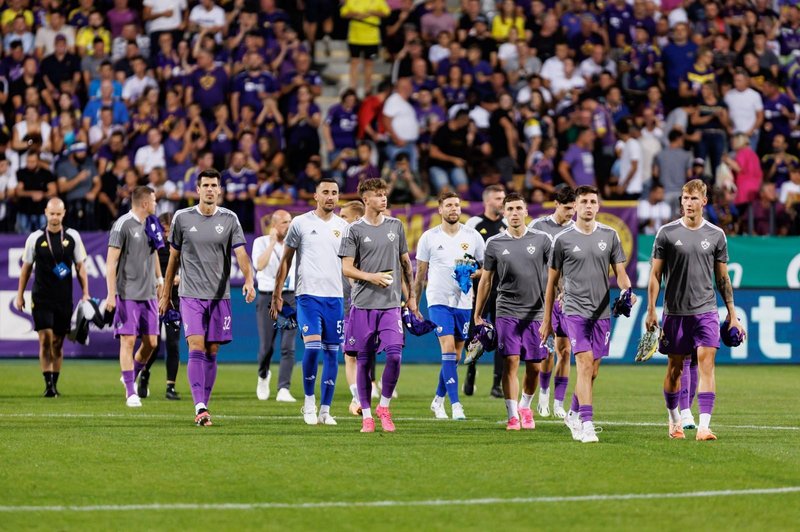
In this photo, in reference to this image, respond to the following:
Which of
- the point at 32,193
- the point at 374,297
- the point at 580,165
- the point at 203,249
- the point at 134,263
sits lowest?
the point at 374,297

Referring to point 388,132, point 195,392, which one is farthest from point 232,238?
point 388,132

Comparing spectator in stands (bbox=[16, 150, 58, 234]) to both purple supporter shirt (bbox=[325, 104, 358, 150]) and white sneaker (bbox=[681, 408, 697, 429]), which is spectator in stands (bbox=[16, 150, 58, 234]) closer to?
purple supporter shirt (bbox=[325, 104, 358, 150])

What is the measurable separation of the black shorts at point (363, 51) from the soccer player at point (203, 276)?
15.5 meters

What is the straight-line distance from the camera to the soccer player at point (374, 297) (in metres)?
13.0

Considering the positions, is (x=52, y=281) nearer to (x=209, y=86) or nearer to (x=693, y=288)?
(x=693, y=288)

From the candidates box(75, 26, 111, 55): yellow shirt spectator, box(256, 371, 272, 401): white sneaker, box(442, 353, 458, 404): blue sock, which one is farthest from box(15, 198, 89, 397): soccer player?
box(75, 26, 111, 55): yellow shirt spectator

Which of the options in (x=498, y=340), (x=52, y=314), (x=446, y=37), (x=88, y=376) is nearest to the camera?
(x=498, y=340)

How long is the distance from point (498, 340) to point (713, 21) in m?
17.9

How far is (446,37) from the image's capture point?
27703mm

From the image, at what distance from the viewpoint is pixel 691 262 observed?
1250 centimetres

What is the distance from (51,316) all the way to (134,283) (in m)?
1.69

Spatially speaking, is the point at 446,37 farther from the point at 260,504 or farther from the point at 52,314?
the point at 260,504

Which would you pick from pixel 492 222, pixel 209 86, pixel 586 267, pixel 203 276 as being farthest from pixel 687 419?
pixel 209 86

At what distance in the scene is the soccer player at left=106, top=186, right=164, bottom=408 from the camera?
16031mm
